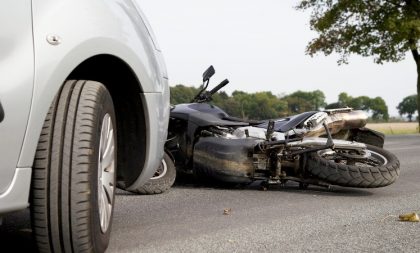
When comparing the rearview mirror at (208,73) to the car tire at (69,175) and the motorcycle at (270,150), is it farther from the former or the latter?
the car tire at (69,175)

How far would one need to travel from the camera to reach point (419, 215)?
473 centimetres

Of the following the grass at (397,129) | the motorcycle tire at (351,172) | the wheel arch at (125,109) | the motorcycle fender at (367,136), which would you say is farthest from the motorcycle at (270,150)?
the grass at (397,129)

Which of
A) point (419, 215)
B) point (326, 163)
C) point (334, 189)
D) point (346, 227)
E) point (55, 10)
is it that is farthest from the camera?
point (334, 189)

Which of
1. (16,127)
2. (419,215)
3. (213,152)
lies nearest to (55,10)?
(16,127)

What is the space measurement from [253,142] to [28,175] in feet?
12.7

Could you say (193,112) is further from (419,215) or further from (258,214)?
(419,215)

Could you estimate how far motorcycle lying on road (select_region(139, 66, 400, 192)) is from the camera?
5.88 metres

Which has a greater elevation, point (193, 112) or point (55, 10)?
point (55, 10)

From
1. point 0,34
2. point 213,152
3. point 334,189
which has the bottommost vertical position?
point 334,189

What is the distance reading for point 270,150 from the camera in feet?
20.3

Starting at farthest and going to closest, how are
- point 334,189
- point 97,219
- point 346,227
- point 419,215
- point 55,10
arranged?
point 334,189 → point 419,215 → point 346,227 → point 97,219 → point 55,10

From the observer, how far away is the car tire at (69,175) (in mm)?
2615

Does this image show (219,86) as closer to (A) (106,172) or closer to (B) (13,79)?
(A) (106,172)

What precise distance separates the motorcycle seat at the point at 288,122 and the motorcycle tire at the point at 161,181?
1.00 metres
